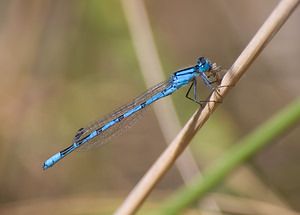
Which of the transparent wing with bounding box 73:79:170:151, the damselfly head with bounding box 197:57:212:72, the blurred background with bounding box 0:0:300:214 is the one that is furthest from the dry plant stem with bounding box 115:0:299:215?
the blurred background with bounding box 0:0:300:214

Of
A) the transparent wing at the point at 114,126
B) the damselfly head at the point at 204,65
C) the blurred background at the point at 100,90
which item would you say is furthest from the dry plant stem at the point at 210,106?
the blurred background at the point at 100,90

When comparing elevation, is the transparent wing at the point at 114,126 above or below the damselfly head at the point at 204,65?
above

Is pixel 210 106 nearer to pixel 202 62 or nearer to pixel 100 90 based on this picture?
Result: pixel 202 62

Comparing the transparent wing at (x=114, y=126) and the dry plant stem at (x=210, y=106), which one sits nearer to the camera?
the dry plant stem at (x=210, y=106)

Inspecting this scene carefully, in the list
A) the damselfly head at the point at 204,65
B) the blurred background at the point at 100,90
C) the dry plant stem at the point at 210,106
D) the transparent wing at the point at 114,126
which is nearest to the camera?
the dry plant stem at the point at 210,106

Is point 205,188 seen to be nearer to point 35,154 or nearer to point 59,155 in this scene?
point 59,155

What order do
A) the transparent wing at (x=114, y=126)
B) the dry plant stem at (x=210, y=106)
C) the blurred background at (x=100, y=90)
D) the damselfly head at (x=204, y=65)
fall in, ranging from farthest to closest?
1. the blurred background at (x=100, y=90)
2. the transparent wing at (x=114, y=126)
3. the damselfly head at (x=204, y=65)
4. the dry plant stem at (x=210, y=106)

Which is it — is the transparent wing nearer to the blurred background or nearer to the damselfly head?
the damselfly head

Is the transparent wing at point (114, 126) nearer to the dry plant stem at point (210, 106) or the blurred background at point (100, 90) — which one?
the blurred background at point (100, 90)
